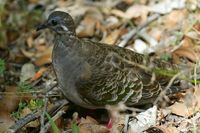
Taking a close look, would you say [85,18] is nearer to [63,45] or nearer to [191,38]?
[191,38]

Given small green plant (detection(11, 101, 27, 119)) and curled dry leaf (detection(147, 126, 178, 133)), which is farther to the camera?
small green plant (detection(11, 101, 27, 119))

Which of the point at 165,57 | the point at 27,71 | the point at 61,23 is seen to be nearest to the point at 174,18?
the point at 165,57

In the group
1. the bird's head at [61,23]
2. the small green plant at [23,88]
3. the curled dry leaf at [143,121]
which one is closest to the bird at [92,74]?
the bird's head at [61,23]

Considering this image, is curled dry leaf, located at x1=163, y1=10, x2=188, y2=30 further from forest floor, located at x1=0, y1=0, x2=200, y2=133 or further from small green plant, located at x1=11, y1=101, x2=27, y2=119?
small green plant, located at x1=11, y1=101, x2=27, y2=119

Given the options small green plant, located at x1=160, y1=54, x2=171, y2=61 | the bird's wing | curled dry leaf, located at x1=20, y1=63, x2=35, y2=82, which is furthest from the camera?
curled dry leaf, located at x1=20, y1=63, x2=35, y2=82

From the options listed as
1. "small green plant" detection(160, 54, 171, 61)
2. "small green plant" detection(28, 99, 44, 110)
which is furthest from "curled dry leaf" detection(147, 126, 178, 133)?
"small green plant" detection(160, 54, 171, 61)

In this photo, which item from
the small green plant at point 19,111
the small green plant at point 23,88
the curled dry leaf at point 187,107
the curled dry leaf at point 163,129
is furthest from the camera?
the small green plant at point 23,88

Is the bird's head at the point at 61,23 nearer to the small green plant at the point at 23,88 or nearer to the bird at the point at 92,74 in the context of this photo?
the bird at the point at 92,74

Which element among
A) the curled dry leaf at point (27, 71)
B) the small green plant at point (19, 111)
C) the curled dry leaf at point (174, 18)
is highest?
the curled dry leaf at point (174, 18)

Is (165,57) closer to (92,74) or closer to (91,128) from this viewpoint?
(92,74)
